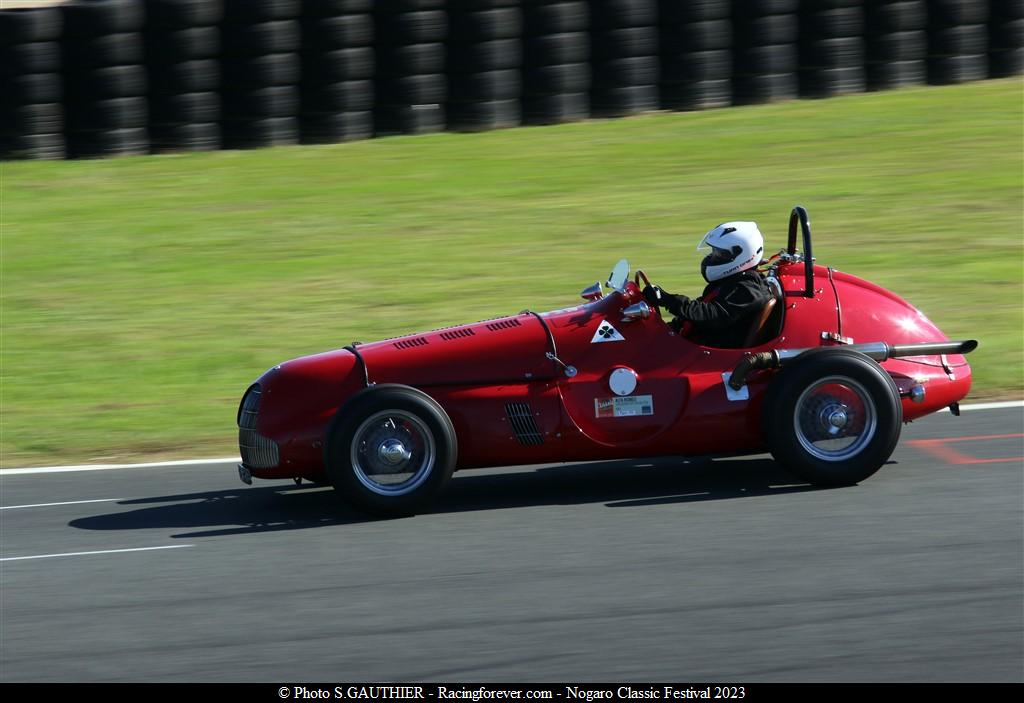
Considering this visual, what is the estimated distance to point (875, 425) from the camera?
7090 millimetres

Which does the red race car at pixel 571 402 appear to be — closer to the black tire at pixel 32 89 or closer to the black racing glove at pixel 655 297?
the black racing glove at pixel 655 297

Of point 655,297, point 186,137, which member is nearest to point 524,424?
point 655,297

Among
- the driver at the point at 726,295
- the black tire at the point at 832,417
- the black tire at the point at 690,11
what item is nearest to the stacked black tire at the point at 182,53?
the black tire at the point at 690,11

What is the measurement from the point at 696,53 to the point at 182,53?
210 inches

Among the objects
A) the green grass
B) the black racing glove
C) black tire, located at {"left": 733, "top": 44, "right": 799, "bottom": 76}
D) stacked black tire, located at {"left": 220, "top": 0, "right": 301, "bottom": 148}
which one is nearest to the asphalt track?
the black racing glove

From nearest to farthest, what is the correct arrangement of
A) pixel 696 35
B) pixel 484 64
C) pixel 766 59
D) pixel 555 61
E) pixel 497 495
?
pixel 497 495 → pixel 484 64 → pixel 555 61 → pixel 696 35 → pixel 766 59

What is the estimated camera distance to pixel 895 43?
15.9 m

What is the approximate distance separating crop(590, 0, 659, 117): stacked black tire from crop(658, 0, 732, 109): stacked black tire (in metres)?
0.13

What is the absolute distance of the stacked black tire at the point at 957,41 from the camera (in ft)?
51.6

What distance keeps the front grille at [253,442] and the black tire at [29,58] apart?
7.95 metres

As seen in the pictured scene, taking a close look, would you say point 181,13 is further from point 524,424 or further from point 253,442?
point 524,424

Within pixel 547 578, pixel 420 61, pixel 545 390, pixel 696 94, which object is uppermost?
pixel 420 61

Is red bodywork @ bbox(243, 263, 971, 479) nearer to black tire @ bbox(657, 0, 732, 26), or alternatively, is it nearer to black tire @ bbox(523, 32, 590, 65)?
black tire @ bbox(523, 32, 590, 65)

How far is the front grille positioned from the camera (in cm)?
Answer: 708
